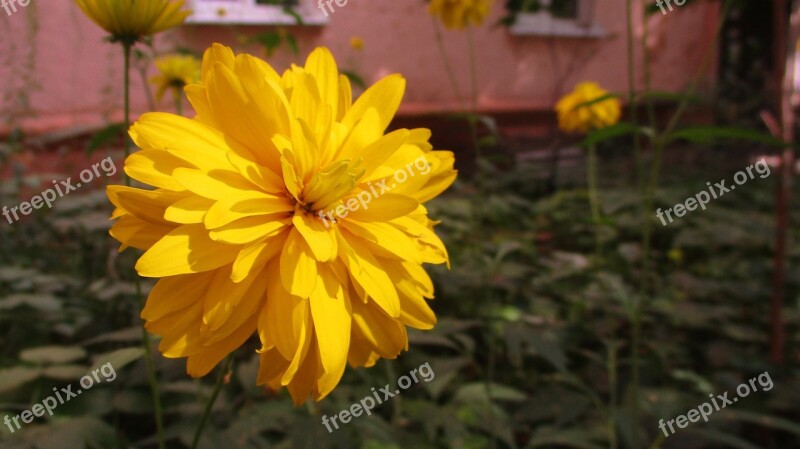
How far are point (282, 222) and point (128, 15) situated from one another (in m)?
0.36

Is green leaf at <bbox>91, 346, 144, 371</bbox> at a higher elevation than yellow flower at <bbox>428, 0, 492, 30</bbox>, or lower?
lower

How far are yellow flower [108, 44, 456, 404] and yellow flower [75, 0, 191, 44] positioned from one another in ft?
0.60

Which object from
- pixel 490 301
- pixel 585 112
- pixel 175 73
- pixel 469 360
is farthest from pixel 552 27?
pixel 469 360

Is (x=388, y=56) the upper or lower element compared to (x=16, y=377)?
lower

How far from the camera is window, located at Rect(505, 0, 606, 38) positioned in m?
5.58

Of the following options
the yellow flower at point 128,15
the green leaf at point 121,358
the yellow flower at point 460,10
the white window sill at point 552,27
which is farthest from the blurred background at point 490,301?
the white window sill at point 552,27

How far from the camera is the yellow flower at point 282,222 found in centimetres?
56

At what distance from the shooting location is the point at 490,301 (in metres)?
1.40

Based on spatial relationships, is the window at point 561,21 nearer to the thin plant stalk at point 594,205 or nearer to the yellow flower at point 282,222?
the thin plant stalk at point 594,205

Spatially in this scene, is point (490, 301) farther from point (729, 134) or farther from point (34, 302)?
point (34, 302)

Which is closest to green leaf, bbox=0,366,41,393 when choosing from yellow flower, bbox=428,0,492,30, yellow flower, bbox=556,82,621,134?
yellow flower, bbox=428,0,492,30

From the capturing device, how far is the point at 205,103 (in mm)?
639

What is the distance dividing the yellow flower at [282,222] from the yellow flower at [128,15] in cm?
18

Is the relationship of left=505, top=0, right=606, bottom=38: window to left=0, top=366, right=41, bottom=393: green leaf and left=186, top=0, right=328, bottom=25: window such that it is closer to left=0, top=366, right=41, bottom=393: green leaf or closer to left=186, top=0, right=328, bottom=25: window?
left=186, top=0, right=328, bottom=25: window
